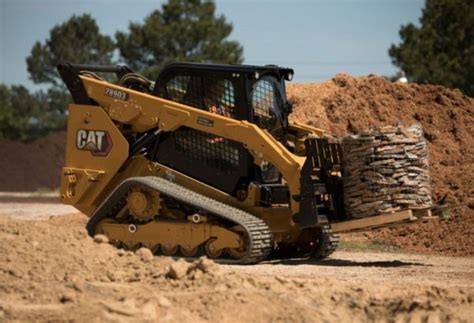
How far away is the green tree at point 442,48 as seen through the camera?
3962cm

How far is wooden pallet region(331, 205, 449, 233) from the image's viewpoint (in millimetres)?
12211

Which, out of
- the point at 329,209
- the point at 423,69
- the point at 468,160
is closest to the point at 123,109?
the point at 329,209

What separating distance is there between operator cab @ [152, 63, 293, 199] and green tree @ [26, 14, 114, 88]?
47.1 metres

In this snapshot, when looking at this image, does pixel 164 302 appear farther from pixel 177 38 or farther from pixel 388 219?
pixel 177 38

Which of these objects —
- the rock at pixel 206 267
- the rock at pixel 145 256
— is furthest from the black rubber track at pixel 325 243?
the rock at pixel 206 267

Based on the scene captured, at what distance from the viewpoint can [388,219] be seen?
12234 mm

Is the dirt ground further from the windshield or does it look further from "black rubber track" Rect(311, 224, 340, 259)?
the windshield

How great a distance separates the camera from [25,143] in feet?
191

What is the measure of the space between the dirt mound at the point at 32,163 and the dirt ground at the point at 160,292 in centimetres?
4054

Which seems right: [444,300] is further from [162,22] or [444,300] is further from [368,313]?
[162,22]

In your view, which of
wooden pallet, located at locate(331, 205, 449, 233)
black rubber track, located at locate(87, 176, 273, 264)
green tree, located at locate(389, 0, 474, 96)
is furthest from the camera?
green tree, located at locate(389, 0, 474, 96)

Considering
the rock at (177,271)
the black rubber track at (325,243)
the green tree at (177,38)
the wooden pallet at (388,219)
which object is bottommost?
the rock at (177,271)

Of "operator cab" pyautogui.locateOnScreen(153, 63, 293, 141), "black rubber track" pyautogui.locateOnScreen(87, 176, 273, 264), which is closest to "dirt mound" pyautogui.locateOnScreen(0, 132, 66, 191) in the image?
"black rubber track" pyautogui.locateOnScreen(87, 176, 273, 264)

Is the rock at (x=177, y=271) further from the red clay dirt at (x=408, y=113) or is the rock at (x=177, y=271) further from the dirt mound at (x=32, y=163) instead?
the dirt mound at (x=32, y=163)
